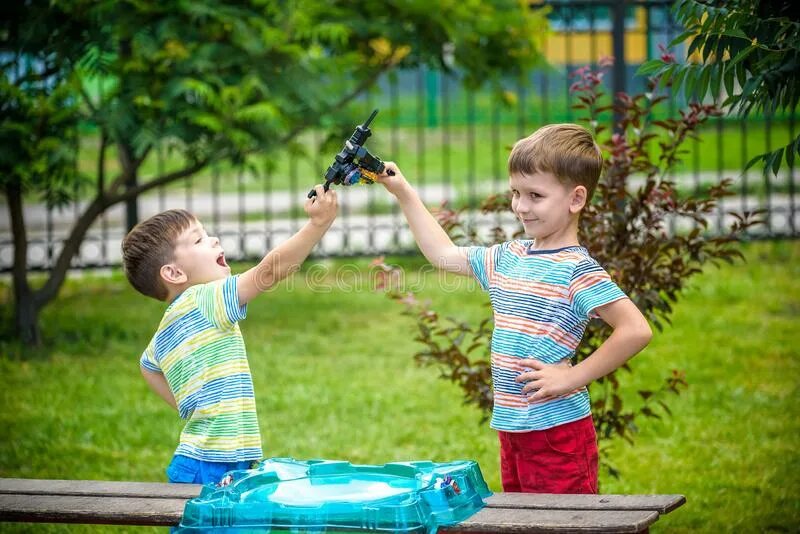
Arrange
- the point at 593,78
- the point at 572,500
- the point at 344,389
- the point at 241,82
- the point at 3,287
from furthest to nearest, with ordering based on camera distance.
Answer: the point at 3,287
the point at 241,82
the point at 344,389
the point at 593,78
the point at 572,500

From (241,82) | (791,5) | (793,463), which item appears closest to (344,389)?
(241,82)

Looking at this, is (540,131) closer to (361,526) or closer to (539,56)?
(361,526)

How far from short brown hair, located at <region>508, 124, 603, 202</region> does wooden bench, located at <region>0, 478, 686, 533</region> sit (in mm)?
877

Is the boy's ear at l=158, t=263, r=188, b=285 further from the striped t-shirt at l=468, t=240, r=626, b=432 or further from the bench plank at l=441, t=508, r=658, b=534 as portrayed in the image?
the bench plank at l=441, t=508, r=658, b=534

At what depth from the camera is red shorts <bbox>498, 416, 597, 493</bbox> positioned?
3.02m

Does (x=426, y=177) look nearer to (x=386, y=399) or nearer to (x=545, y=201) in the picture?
(x=386, y=399)

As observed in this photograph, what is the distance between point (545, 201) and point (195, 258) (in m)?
1.08

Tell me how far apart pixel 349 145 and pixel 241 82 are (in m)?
3.98

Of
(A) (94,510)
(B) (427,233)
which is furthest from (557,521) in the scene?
(A) (94,510)

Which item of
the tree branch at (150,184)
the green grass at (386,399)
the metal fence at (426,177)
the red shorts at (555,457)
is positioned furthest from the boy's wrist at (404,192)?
the tree branch at (150,184)

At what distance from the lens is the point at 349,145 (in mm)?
3055

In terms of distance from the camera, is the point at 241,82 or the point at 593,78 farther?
the point at 241,82

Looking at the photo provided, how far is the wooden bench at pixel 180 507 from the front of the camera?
2.71 m

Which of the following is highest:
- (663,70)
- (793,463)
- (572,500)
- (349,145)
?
(663,70)
